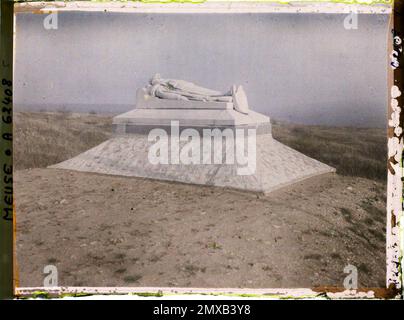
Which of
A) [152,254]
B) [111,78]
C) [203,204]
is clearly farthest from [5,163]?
[203,204]

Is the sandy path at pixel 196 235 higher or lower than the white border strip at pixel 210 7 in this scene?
lower

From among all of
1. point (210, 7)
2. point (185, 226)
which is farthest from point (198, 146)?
point (210, 7)

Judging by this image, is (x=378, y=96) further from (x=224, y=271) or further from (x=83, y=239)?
(x=83, y=239)

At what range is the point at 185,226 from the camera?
10.2 feet

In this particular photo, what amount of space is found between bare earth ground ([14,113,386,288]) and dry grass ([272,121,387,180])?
20 mm

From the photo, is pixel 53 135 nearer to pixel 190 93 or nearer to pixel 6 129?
pixel 6 129

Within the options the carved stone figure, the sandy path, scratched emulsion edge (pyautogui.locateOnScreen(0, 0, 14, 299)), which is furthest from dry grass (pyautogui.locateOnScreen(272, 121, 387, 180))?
scratched emulsion edge (pyautogui.locateOnScreen(0, 0, 14, 299))

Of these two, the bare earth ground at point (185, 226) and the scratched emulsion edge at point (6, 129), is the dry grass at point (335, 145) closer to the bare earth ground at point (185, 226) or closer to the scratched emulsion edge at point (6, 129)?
the bare earth ground at point (185, 226)

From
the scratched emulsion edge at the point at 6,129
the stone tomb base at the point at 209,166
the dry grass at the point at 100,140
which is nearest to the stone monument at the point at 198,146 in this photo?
the stone tomb base at the point at 209,166

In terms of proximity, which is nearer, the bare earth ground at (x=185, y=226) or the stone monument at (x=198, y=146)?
the bare earth ground at (x=185, y=226)

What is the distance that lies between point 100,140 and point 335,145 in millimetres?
2662

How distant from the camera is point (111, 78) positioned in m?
3.49

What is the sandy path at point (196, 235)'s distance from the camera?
2898 mm
